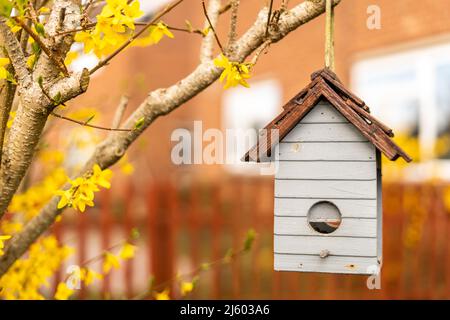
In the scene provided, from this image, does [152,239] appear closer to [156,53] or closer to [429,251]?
[429,251]

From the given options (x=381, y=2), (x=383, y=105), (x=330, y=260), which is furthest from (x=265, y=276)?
(x=330, y=260)

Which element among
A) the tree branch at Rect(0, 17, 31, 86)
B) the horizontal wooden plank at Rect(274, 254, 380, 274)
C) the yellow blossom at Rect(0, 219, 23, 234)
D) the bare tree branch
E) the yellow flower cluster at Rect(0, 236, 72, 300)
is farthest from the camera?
the yellow blossom at Rect(0, 219, 23, 234)

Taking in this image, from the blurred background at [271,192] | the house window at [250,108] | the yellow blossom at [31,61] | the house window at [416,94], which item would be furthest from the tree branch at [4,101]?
the house window at [250,108]

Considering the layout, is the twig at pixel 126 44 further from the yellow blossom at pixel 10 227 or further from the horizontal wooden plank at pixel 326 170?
the yellow blossom at pixel 10 227

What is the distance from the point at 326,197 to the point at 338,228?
97 millimetres

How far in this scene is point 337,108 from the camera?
190 centimetres

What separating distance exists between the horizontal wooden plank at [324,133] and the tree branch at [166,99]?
0.98 ft

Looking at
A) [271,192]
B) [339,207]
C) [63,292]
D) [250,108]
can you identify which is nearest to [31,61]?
[339,207]

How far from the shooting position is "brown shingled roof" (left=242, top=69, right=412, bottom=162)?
72.8 inches

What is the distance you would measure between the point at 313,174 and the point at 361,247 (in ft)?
0.82

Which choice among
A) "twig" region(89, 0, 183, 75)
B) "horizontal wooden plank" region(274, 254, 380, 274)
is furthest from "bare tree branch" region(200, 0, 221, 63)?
"horizontal wooden plank" region(274, 254, 380, 274)

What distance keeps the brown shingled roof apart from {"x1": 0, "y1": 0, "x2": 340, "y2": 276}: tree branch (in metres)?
0.22

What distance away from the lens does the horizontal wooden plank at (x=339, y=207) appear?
1.92 meters

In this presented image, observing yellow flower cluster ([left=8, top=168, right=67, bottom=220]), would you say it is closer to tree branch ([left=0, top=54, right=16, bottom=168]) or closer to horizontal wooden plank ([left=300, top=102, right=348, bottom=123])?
tree branch ([left=0, top=54, right=16, bottom=168])
